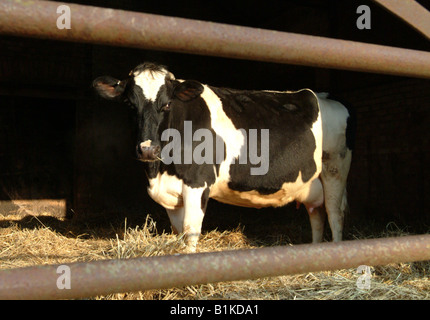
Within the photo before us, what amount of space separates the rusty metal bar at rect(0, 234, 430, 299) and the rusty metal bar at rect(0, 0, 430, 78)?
521mm

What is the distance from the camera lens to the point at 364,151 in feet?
19.5

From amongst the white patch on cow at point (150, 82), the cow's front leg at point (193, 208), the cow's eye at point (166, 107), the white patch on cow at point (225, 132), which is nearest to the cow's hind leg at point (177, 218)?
the cow's front leg at point (193, 208)

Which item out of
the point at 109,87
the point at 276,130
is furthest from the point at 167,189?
the point at 276,130

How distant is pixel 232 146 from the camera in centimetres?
396

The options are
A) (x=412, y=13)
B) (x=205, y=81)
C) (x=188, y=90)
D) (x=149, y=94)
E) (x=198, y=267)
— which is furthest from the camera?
(x=205, y=81)

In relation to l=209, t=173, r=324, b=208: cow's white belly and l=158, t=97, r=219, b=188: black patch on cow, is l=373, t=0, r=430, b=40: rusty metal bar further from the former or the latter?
l=209, t=173, r=324, b=208: cow's white belly

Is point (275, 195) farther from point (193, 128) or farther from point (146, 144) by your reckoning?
point (146, 144)

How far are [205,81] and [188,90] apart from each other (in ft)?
14.5

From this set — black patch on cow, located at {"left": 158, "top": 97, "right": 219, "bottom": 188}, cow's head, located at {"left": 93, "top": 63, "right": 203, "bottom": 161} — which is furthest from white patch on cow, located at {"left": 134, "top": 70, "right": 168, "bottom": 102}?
black patch on cow, located at {"left": 158, "top": 97, "right": 219, "bottom": 188}

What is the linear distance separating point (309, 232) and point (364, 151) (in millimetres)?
1441

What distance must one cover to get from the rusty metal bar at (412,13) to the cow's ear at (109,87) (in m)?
2.81

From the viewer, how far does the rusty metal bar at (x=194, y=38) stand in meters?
0.96

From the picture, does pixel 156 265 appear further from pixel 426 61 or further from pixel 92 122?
pixel 92 122

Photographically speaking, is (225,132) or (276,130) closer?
(225,132)
